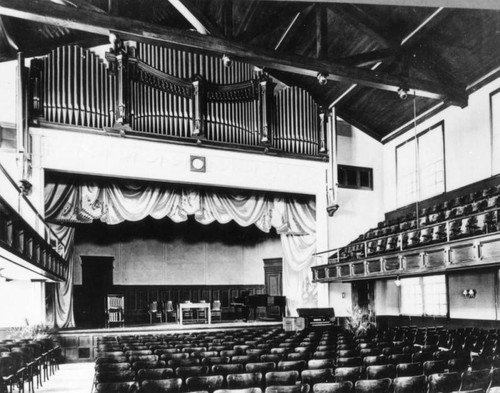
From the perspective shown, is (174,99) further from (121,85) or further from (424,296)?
(424,296)

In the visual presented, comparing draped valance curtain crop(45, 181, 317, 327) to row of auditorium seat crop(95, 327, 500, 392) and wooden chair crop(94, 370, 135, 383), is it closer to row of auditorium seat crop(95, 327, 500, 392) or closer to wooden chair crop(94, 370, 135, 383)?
row of auditorium seat crop(95, 327, 500, 392)

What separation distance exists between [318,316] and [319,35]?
8.21 meters

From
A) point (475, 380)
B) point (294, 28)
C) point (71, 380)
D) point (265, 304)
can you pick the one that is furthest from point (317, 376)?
point (265, 304)

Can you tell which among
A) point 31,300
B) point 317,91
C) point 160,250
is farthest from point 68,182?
point 317,91

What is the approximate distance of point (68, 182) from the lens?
13414 millimetres

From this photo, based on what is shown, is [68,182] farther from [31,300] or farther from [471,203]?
[471,203]

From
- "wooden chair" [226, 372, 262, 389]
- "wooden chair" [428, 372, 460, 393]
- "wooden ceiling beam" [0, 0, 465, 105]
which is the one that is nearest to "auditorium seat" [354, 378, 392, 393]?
"wooden chair" [428, 372, 460, 393]

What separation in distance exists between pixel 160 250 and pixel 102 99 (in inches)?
327

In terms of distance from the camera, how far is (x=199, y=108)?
14.2 meters

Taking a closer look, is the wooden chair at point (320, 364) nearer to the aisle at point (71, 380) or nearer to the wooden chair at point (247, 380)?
the wooden chair at point (247, 380)

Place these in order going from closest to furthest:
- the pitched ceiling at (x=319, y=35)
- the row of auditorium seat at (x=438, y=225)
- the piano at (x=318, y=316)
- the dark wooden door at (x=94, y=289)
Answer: the row of auditorium seat at (x=438, y=225) → the pitched ceiling at (x=319, y=35) → the piano at (x=318, y=316) → the dark wooden door at (x=94, y=289)

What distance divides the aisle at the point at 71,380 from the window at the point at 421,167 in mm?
9969

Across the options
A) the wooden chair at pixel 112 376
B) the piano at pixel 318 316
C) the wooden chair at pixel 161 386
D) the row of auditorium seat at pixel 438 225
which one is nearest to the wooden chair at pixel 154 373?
the wooden chair at pixel 112 376

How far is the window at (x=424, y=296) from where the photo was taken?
14.4 meters
